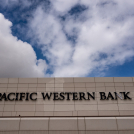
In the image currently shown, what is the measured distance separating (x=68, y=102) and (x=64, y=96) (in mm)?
929

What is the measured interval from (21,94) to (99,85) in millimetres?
10493

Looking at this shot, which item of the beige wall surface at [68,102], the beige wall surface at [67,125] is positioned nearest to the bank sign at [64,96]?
the beige wall surface at [68,102]

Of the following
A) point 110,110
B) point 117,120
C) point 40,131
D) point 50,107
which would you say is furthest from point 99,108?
point 40,131

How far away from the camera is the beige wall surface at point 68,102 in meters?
16.9

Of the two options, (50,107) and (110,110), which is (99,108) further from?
(50,107)

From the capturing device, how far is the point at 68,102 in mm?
17344

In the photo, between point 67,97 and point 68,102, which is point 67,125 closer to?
point 68,102

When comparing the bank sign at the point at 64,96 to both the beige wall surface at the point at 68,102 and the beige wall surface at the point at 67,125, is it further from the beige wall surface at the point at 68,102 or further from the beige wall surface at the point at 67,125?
the beige wall surface at the point at 67,125

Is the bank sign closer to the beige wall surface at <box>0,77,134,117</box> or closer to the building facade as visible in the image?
the building facade

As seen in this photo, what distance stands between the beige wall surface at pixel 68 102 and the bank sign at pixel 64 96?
38 cm

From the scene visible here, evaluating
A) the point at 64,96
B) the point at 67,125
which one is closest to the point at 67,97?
Result: the point at 64,96

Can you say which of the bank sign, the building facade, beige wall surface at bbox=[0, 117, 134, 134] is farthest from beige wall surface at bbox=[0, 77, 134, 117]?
beige wall surface at bbox=[0, 117, 134, 134]

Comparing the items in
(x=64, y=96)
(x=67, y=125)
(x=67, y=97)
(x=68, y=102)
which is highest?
(x=64, y=96)

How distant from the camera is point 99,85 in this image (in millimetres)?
18188
